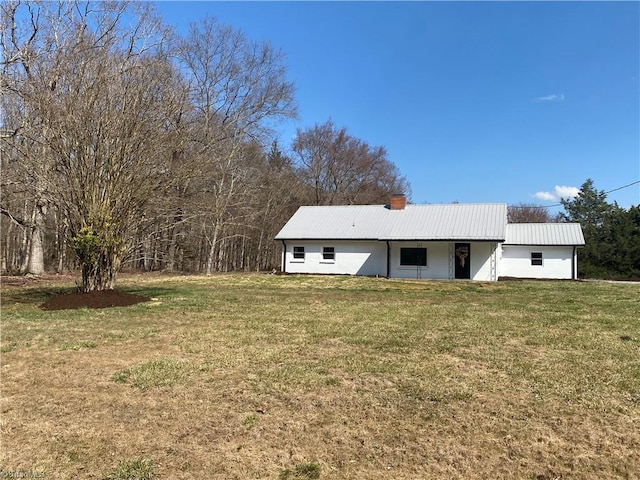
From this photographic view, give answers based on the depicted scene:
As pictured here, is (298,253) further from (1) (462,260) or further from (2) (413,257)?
(1) (462,260)

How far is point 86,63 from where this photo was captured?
958cm

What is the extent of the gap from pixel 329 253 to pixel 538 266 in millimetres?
11326

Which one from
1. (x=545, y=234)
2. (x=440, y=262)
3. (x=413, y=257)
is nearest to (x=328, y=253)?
(x=413, y=257)

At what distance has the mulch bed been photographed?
9016 millimetres

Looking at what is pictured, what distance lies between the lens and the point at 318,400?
12.5ft

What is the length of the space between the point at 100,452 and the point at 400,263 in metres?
19.9

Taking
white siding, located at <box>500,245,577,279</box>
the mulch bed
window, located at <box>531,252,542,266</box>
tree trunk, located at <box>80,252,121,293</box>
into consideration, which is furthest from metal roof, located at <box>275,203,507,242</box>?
the mulch bed

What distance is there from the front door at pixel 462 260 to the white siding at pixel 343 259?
3.52 m

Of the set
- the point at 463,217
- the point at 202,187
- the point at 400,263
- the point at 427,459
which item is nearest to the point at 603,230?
the point at 463,217

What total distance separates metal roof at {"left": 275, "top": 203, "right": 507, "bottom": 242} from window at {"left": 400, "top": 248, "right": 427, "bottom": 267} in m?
0.97

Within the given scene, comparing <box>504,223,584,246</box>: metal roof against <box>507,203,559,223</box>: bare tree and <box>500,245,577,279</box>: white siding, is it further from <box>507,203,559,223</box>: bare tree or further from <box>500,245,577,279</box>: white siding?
<box>507,203,559,223</box>: bare tree

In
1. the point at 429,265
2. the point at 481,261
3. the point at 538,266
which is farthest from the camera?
the point at 538,266

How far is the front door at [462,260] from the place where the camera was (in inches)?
827

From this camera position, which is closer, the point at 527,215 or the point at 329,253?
the point at 329,253
